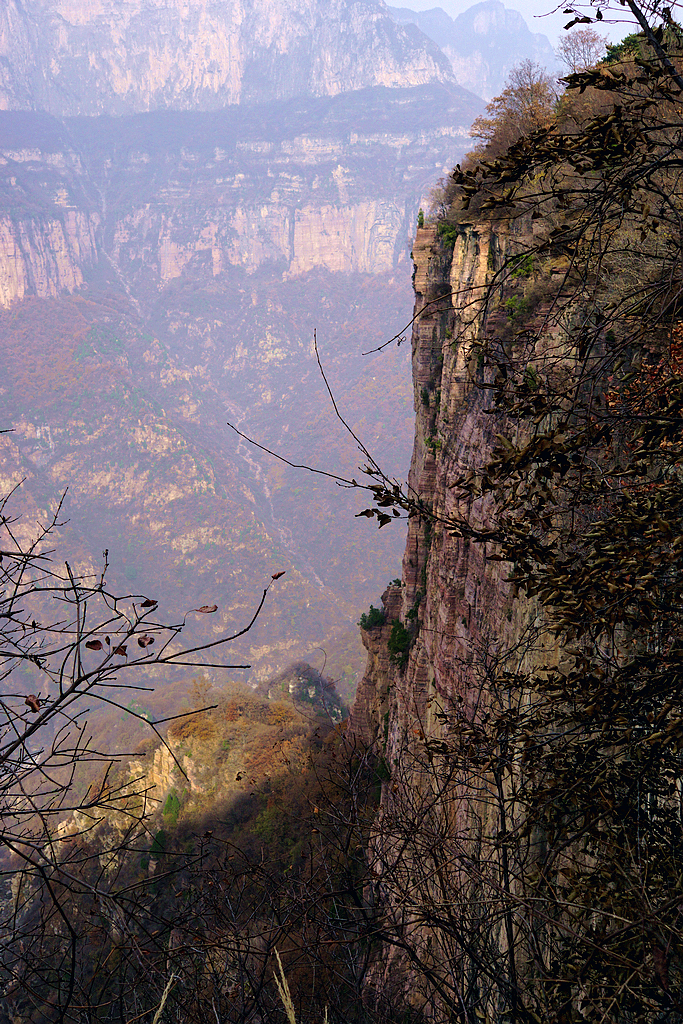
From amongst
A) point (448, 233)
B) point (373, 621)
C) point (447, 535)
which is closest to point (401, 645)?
point (373, 621)

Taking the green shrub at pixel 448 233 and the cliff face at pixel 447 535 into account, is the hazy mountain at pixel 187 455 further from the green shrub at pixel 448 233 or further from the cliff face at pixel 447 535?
the green shrub at pixel 448 233

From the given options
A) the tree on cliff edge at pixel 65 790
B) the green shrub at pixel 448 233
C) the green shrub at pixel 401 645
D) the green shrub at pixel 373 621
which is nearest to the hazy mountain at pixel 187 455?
the green shrub at pixel 373 621

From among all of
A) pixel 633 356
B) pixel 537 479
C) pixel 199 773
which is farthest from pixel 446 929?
pixel 199 773

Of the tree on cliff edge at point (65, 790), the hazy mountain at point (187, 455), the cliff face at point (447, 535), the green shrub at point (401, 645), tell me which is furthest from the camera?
the hazy mountain at point (187, 455)

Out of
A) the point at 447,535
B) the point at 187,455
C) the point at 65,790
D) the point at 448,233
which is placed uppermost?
the point at 187,455

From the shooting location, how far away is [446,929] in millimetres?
5051

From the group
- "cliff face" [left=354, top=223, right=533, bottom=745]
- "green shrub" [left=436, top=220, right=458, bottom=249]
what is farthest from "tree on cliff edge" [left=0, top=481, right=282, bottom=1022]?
"green shrub" [left=436, top=220, right=458, bottom=249]

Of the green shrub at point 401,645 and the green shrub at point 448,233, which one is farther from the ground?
the green shrub at point 448,233

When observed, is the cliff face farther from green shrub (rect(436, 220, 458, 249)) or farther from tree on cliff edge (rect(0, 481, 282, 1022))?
tree on cliff edge (rect(0, 481, 282, 1022))

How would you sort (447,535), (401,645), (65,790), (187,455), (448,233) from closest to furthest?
(65,790) < (447,535) < (448,233) < (401,645) < (187,455)

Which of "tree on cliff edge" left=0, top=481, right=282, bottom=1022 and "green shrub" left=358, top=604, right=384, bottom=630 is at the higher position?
"tree on cliff edge" left=0, top=481, right=282, bottom=1022

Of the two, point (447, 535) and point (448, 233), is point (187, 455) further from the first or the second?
point (447, 535)

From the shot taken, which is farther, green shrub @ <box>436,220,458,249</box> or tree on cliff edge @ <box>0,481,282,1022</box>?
green shrub @ <box>436,220,458,249</box>

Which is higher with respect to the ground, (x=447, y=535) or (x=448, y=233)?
(x=448, y=233)
